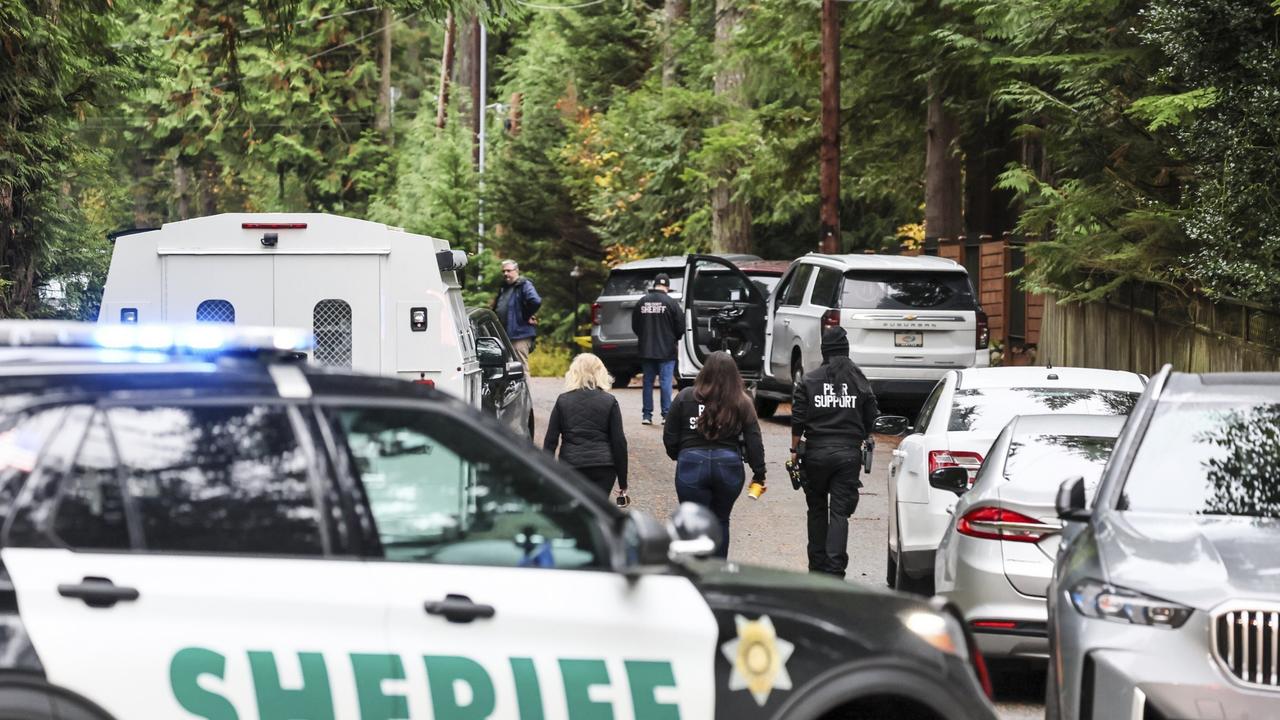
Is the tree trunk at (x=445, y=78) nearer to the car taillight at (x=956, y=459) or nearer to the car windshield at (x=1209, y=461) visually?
the car taillight at (x=956, y=459)

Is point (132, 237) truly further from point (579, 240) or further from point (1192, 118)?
point (579, 240)

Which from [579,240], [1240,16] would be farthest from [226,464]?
[579,240]

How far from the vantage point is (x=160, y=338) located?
528cm

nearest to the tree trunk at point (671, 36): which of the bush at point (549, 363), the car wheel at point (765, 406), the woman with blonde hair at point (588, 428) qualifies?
the bush at point (549, 363)

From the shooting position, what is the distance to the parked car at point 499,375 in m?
16.4

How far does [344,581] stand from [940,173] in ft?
82.1

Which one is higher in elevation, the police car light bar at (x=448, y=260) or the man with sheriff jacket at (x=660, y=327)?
the police car light bar at (x=448, y=260)

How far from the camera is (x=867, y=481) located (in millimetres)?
18391

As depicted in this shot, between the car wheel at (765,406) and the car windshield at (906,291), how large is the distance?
319 cm

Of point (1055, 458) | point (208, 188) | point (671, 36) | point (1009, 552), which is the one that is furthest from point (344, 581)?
point (208, 188)

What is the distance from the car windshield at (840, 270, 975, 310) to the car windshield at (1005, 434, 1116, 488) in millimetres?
10791

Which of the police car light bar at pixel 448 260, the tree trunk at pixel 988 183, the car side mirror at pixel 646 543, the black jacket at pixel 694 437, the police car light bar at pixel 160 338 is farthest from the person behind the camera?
the tree trunk at pixel 988 183

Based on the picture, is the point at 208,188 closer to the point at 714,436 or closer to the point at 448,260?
the point at 448,260

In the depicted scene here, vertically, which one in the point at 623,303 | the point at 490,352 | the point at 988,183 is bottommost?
the point at 490,352
